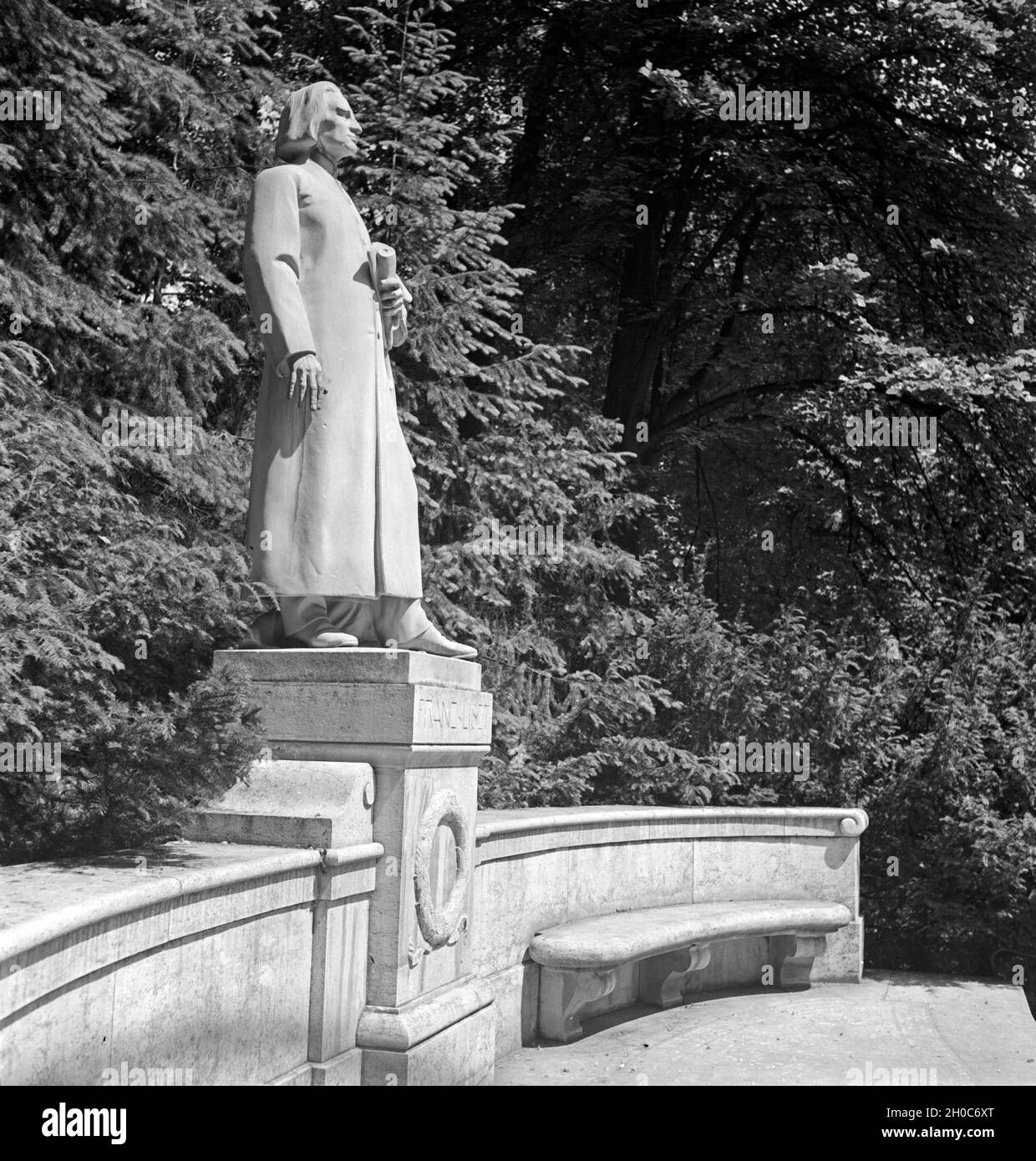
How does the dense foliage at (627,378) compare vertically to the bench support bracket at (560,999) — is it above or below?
above

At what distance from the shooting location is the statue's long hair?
6.02 metres

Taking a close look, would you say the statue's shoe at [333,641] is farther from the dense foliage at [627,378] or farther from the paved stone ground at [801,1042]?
the paved stone ground at [801,1042]

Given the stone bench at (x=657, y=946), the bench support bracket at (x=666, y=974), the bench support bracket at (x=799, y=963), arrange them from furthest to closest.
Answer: the bench support bracket at (x=799, y=963), the bench support bracket at (x=666, y=974), the stone bench at (x=657, y=946)

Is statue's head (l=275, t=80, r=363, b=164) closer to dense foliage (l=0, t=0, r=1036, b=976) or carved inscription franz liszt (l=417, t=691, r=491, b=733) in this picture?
dense foliage (l=0, t=0, r=1036, b=976)

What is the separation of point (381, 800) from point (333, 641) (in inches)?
26.4

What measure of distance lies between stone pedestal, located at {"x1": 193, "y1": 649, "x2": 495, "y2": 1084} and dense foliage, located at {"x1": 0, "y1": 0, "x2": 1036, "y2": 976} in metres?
0.27

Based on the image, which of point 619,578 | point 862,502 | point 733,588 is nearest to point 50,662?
point 619,578

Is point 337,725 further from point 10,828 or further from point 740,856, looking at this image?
point 740,856

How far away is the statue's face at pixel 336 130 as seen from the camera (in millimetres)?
6020

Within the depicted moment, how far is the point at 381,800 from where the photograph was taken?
17.9 ft

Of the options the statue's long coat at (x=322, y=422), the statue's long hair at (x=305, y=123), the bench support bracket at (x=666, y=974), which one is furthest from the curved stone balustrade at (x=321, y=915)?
the statue's long hair at (x=305, y=123)

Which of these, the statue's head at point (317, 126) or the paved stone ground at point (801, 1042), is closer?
the statue's head at point (317, 126)

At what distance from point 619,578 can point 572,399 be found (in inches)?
96.9

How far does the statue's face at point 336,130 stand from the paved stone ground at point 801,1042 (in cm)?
435
